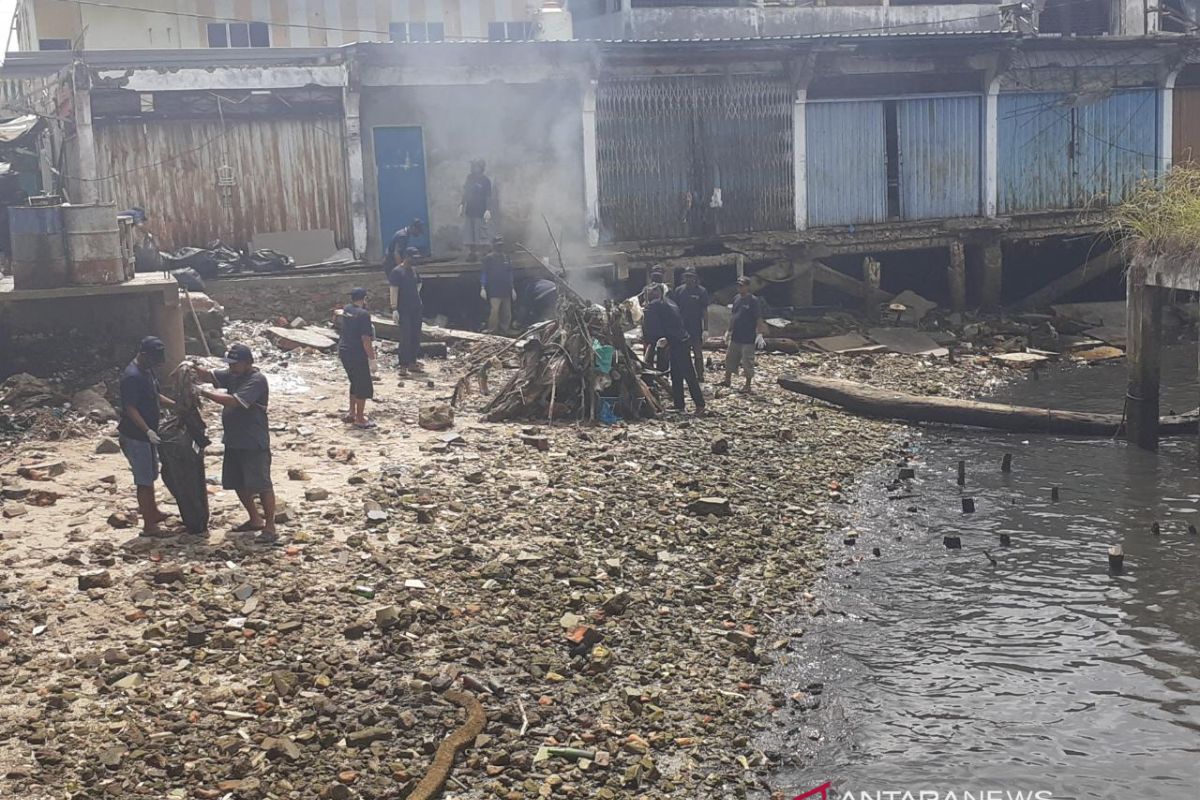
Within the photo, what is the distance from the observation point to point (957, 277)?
77.6 feet

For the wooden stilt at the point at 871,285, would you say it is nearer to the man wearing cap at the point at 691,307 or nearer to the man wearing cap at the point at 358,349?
the man wearing cap at the point at 691,307

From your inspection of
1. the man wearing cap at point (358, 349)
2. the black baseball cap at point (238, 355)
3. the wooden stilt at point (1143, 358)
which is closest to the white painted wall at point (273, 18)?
the man wearing cap at point (358, 349)

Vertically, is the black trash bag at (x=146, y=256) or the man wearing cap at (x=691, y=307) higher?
the black trash bag at (x=146, y=256)

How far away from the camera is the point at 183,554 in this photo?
9.42 m

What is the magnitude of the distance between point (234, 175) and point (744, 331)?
31.3ft

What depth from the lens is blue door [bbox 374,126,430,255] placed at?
2170cm

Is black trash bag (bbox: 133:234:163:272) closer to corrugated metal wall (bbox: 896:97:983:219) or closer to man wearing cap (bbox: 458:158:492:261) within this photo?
man wearing cap (bbox: 458:158:492:261)

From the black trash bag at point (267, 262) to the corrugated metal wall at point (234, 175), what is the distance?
817 millimetres

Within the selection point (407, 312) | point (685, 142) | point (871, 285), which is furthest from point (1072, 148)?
point (407, 312)

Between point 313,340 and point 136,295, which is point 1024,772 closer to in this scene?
point 136,295

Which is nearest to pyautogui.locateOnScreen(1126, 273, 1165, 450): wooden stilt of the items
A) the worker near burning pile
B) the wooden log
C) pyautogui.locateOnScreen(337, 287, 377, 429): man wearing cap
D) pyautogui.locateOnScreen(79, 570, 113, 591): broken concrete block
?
the wooden log

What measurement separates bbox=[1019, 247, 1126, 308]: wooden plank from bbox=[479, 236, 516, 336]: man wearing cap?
402 inches

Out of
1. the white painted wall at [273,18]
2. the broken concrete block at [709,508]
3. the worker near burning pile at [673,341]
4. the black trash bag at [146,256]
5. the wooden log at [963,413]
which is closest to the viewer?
the broken concrete block at [709,508]

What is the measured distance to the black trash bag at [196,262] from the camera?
19641 millimetres
